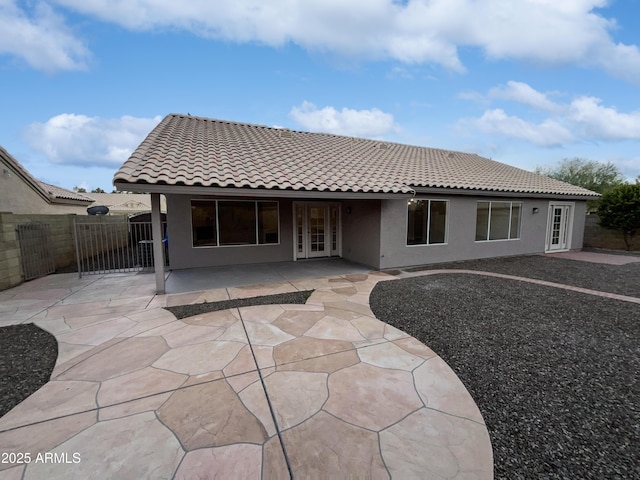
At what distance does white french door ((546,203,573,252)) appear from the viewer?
12500 millimetres

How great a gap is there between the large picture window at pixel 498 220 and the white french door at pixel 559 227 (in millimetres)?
2376

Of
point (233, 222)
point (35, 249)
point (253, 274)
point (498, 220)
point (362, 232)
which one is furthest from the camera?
point (498, 220)

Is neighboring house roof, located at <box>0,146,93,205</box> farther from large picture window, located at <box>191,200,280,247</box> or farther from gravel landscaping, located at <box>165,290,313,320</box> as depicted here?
gravel landscaping, located at <box>165,290,313,320</box>

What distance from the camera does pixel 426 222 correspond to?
31.0 feet

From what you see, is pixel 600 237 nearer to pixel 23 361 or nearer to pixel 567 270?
pixel 567 270

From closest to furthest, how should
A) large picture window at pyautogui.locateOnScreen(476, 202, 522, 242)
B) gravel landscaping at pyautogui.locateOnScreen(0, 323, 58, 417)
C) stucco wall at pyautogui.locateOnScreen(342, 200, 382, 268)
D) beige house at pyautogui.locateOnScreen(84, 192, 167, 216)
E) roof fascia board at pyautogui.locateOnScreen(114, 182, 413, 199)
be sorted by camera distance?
gravel landscaping at pyautogui.locateOnScreen(0, 323, 58, 417), roof fascia board at pyautogui.locateOnScreen(114, 182, 413, 199), stucco wall at pyautogui.locateOnScreen(342, 200, 382, 268), large picture window at pyautogui.locateOnScreen(476, 202, 522, 242), beige house at pyautogui.locateOnScreen(84, 192, 167, 216)

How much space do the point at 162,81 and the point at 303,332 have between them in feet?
43.7

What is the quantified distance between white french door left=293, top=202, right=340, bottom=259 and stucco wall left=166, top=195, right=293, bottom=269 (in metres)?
0.37

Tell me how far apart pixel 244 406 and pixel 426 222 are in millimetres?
8349

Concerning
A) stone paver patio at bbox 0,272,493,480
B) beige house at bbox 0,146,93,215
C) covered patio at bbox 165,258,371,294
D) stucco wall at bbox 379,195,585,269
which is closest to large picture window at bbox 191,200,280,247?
covered patio at bbox 165,258,371,294

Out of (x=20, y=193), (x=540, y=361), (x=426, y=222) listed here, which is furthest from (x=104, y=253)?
(x=540, y=361)

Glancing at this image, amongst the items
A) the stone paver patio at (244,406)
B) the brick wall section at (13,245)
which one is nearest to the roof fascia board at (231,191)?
the stone paver patio at (244,406)

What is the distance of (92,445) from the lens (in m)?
2.19

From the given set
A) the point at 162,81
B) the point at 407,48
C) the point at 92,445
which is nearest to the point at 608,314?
the point at 92,445
